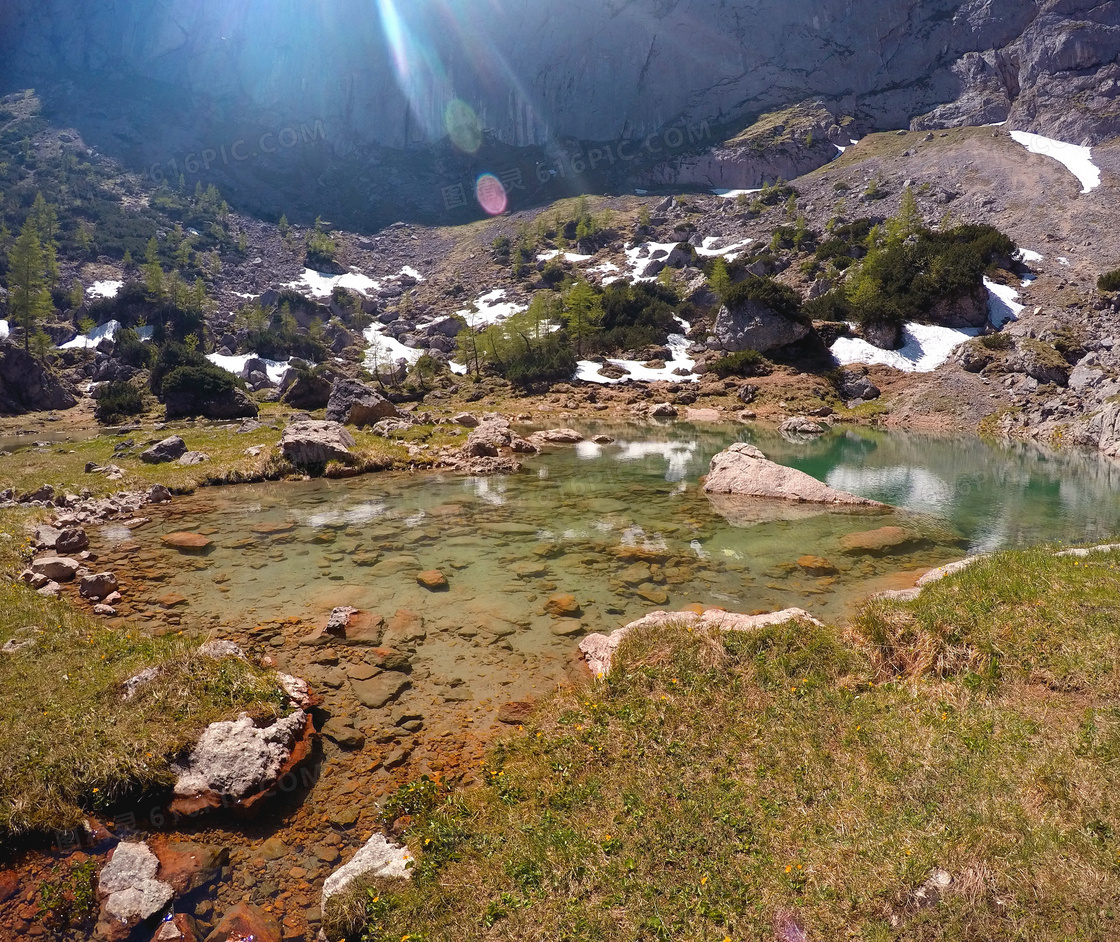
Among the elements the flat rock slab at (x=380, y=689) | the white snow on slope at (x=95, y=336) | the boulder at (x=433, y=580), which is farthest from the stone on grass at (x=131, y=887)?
the white snow on slope at (x=95, y=336)

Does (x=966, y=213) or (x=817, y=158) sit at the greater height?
(x=817, y=158)

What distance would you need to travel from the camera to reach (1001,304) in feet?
206

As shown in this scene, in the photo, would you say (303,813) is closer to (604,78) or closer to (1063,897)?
(1063,897)

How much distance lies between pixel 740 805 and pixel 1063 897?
8.28ft

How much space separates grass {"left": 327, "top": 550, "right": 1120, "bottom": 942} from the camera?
14.1ft

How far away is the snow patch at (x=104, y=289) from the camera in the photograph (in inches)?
3784

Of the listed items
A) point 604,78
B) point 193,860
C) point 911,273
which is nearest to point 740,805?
point 193,860

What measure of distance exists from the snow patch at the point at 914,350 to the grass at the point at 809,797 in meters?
60.1

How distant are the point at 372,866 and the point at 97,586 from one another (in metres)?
10.7

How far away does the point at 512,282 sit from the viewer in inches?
4902

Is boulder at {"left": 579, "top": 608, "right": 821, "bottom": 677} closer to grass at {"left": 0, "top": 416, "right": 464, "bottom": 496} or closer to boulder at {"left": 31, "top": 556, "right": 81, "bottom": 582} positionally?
boulder at {"left": 31, "top": 556, "right": 81, "bottom": 582}

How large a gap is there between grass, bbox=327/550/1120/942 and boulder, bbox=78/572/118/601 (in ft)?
32.8

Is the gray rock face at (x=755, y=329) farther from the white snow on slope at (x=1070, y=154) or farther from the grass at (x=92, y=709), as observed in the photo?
the grass at (x=92, y=709)

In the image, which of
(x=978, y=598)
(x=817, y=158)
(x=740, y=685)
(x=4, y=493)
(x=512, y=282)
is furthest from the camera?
(x=817, y=158)
